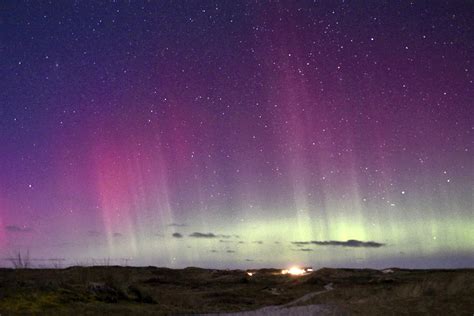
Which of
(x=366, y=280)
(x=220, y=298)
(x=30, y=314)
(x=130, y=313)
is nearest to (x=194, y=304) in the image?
(x=220, y=298)

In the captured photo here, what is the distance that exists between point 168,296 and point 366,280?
16.2 meters

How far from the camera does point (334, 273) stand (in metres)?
42.6

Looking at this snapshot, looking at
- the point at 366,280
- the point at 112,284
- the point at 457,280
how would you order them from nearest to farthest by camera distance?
the point at 457,280 → the point at 112,284 → the point at 366,280

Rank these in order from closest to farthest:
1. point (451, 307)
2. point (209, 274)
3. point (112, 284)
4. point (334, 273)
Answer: point (451, 307) → point (112, 284) → point (334, 273) → point (209, 274)

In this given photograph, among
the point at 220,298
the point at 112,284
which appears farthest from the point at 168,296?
Answer: the point at 112,284

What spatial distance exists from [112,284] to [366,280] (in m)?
20.5

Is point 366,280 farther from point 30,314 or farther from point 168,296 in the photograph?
point 30,314

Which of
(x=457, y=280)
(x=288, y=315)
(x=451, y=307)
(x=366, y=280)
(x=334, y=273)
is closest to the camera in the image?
(x=451, y=307)

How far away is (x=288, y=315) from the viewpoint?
19188mm

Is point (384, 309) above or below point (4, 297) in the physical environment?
below

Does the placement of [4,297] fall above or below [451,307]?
above

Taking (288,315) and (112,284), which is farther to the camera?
(112,284)

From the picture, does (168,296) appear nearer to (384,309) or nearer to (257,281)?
(257,281)

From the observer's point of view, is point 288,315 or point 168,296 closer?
point 288,315
